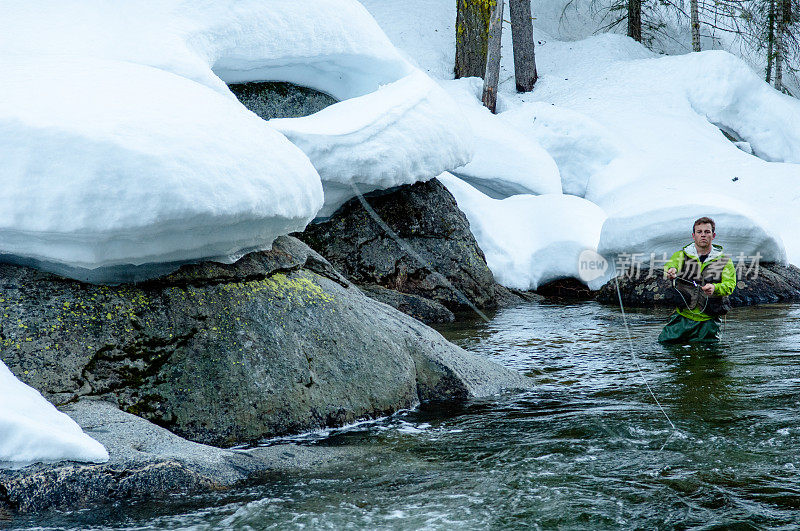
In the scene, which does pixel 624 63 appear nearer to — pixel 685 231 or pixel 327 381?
pixel 685 231

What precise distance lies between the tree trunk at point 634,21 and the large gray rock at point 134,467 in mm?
18232

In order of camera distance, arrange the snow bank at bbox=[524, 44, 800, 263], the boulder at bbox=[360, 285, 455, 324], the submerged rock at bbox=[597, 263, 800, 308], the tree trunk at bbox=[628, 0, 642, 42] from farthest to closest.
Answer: the tree trunk at bbox=[628, 0, 642, 42] → the snow bank at bbox=[524, 44, 800, 263] → the submerged rock at bbox=[597, 263, 800, 308] → the boulder at bbox=[360, 285, 455, 324]

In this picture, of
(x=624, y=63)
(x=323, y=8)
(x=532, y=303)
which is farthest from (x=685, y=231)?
(x=624, y=63)

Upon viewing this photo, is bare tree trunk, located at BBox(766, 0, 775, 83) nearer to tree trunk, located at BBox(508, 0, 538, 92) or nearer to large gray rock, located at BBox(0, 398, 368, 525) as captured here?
tree trunk, located at BBox(508, 0, 538, 92)

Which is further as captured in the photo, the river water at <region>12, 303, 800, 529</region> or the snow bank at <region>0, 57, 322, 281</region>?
the snow bank at <region>0, 57, 322, 281</region>

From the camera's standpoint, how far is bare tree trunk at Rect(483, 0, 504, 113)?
15.1 m

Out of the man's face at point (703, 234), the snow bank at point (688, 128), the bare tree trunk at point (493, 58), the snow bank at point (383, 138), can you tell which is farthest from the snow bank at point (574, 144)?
the man's face at point (703, 234)

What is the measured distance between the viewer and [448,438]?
3928mm

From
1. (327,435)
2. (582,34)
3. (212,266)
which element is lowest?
(327,435)

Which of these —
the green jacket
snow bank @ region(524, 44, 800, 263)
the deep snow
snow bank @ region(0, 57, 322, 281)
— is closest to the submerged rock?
the deep snow

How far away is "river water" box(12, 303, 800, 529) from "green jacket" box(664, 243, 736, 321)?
744mm

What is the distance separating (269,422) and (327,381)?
0.45m

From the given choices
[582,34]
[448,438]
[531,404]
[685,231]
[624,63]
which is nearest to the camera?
[448,438]

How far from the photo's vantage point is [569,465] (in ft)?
11.1
